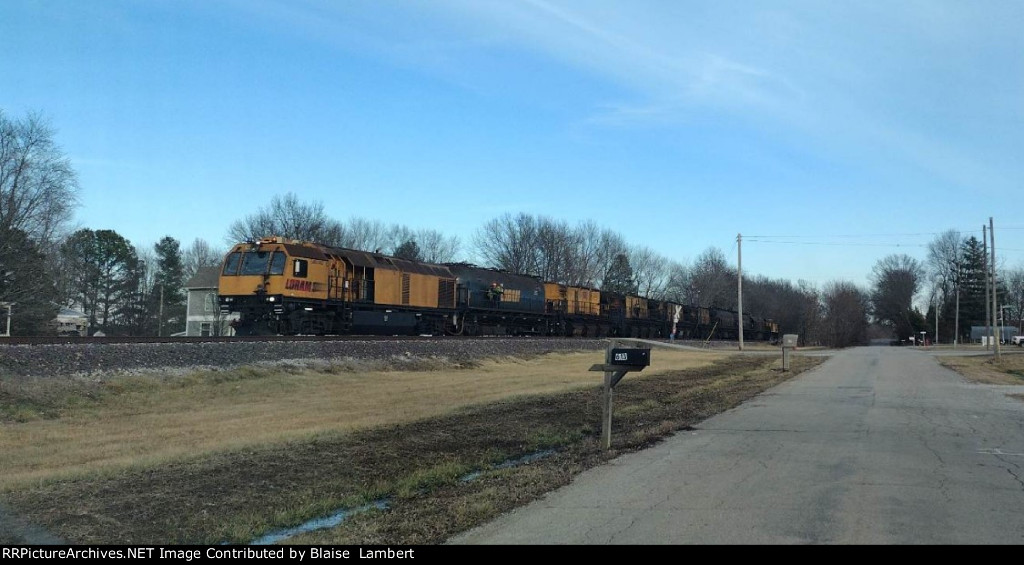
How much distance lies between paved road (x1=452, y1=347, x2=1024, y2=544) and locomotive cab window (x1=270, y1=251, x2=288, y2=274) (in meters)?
18.7

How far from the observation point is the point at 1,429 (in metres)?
12.1

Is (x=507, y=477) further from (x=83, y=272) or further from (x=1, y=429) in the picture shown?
(x=83, y=272)

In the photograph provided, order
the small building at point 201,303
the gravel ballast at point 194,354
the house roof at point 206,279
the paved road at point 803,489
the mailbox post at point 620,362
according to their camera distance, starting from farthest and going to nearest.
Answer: the small building at point 201,303
the house roof at point 206,279
the gravel ballast at point 194,354
the mailbox post at point 620,362
the paved road at point 803,489

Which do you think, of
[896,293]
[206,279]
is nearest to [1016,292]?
[896,293]

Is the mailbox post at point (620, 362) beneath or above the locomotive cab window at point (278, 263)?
beneath

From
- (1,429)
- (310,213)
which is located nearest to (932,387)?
(1,429)

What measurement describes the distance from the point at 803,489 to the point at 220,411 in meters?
11.7

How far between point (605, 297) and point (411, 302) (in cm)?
2637

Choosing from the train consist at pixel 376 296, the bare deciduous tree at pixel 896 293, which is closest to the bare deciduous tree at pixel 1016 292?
the bare deciduous tree at pixel 896 293

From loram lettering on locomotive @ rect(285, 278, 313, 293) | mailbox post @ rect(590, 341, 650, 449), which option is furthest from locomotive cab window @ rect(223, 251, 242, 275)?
mailbox post @ rect(590, 341, 650, 449)

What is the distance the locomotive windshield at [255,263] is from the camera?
89.6ft

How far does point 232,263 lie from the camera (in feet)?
93.6

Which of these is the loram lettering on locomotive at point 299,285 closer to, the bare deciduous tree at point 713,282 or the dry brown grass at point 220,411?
the dry brown grass at point 220,411

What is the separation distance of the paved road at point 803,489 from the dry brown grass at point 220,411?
582cm
